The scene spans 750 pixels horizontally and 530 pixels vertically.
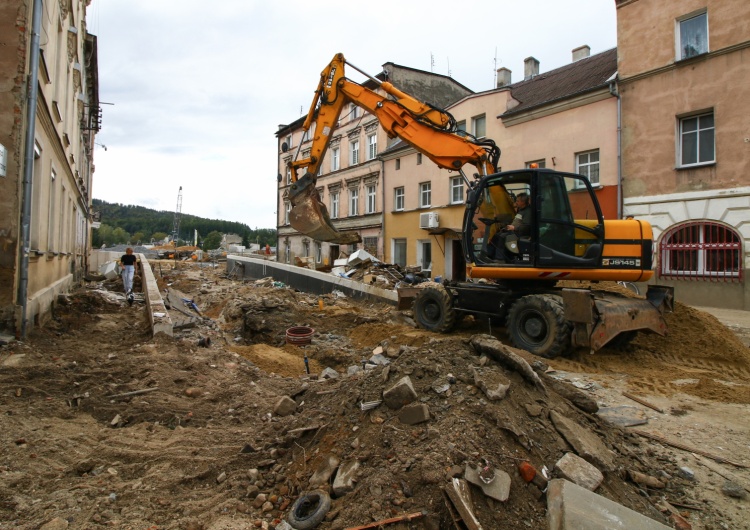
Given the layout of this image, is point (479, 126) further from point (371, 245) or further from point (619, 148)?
point (371, 245)

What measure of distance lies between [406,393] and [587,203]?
205 inches

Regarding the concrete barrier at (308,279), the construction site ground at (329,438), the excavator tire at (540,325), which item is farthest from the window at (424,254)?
the construction site ground at (329,438)

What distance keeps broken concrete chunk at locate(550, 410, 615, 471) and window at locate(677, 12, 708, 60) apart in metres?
13.3

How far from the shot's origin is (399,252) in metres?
24.1

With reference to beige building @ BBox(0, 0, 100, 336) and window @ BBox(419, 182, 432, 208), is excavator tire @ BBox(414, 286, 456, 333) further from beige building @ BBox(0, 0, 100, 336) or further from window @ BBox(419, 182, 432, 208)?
window @ BBox(419, 182, 432, 208)

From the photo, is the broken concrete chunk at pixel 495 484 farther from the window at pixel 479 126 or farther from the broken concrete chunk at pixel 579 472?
the window at pixel 479 126

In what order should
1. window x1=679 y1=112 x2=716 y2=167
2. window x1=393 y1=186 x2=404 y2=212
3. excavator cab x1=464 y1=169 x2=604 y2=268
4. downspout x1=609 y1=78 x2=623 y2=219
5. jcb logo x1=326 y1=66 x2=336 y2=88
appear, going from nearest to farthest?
excavator cab x1=464 y1=169 x2=604 y2=268, jcb logo x1=326 y1=66 x2=336 y2=88, window x1=679 y1=112 x2=716 y2=167, downspout x1=609 y1=78 x2=623 y2=219, window x1=393 y1=186 x2=404 y2=212

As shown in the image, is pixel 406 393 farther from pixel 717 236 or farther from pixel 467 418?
pixel 717 236

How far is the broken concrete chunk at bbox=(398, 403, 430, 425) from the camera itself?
3.26m

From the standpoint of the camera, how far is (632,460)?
136 inches

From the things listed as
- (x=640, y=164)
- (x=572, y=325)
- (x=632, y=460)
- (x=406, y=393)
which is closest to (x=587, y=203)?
(x=572, y=325)

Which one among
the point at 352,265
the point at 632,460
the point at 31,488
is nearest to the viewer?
the point at 31,488

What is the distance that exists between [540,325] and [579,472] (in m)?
4.27

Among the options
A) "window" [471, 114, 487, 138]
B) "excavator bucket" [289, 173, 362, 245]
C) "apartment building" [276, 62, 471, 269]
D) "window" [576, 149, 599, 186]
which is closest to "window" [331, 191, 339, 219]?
"apartment building" [276, 62, 471, 269]
